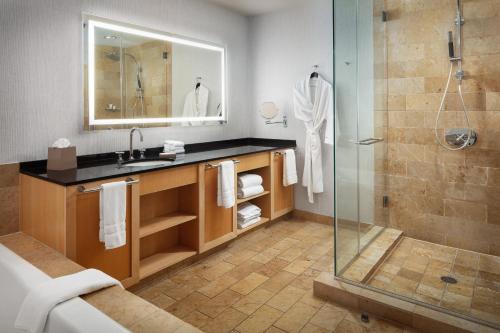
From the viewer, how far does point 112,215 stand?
2248 millimetres

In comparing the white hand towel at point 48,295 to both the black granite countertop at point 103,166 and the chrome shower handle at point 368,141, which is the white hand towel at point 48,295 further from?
the chrome shower handle at point 368,141

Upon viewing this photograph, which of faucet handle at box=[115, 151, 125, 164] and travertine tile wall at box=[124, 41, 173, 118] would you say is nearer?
faucet handle at box=[115, 151, 125, 164]

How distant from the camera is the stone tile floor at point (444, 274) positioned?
2.22 meters

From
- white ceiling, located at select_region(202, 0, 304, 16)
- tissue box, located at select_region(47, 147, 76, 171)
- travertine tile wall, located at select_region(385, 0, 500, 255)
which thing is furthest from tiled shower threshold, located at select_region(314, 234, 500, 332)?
white ceiling, located at select_region(202, 0, 304, 16)

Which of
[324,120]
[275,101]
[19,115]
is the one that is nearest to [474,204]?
[324,120]

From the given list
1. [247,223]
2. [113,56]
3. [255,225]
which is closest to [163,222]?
[247,223]

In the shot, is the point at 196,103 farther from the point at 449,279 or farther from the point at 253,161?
the point at 449,279

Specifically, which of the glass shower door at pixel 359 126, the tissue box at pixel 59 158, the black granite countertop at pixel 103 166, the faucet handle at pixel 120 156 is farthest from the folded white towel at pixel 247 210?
the tissue box at pixel 59 158

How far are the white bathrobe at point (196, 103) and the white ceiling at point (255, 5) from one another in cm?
96

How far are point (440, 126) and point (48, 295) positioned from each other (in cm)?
314

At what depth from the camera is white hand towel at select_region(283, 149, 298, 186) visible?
393 cm

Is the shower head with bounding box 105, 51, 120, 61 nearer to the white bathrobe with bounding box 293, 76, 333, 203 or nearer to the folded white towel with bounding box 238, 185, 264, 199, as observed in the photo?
the folded white towel with bounding box 238, 185, 264, 199

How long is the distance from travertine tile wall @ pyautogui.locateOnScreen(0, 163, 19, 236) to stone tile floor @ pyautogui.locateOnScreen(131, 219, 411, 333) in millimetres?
963

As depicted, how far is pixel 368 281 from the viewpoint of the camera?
2.52m
